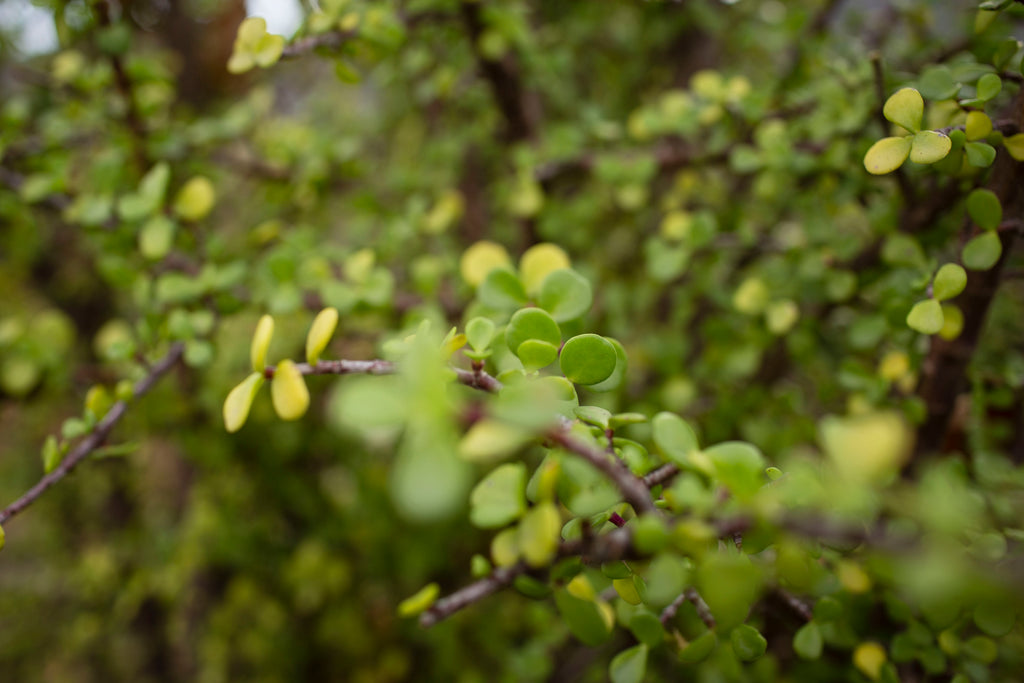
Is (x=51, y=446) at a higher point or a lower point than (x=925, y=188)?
lower

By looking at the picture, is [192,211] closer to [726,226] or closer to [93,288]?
Answer: [726,226]

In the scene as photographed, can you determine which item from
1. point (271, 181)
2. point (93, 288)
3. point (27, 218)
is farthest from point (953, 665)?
point (93, 288)

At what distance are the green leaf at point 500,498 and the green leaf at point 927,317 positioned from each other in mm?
384

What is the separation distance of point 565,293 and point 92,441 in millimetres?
494

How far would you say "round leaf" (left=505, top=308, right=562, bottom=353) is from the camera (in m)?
0.41

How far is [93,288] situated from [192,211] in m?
1.29

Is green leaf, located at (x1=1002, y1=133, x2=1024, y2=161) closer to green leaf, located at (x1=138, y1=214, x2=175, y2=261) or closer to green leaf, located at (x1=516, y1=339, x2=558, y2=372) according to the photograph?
green leaf, located at (x1=516, y1=339, x2=558, y2=372)

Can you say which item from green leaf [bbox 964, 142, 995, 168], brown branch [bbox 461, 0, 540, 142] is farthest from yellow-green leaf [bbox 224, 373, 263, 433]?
brown branch [bbox 461, 0, 540, 142]

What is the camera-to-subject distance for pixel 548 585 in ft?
1.41

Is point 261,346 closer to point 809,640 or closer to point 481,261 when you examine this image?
point 481,261

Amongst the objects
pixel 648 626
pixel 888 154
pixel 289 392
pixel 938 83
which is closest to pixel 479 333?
pixel 289 392

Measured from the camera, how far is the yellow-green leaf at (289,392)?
0.39m

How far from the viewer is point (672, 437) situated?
36cm

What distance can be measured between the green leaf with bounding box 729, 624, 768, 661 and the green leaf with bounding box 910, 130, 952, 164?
385mm
